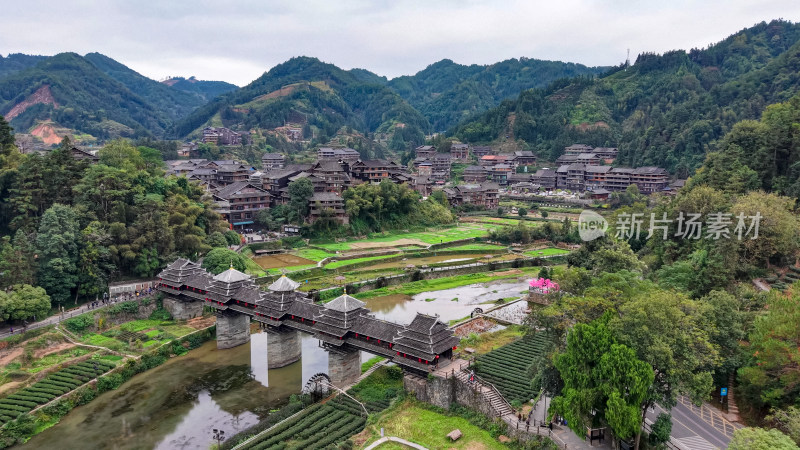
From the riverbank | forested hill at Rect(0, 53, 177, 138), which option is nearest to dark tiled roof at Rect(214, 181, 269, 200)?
the riverbank

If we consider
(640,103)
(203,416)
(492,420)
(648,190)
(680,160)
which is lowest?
(203,416)

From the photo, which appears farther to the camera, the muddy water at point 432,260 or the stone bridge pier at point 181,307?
the muddy water at point 432,260

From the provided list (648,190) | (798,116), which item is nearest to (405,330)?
(798,116)

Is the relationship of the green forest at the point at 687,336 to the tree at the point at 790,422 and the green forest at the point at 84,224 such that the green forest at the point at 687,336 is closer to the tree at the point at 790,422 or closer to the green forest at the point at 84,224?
the tree at the point at 790,422

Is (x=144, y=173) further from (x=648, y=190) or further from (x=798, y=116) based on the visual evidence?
(x=648, y=190)

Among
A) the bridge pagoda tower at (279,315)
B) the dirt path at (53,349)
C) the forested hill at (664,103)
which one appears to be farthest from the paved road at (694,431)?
the forested hill at (664,103)

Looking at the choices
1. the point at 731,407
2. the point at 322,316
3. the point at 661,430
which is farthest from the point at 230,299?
the point at 731,407
